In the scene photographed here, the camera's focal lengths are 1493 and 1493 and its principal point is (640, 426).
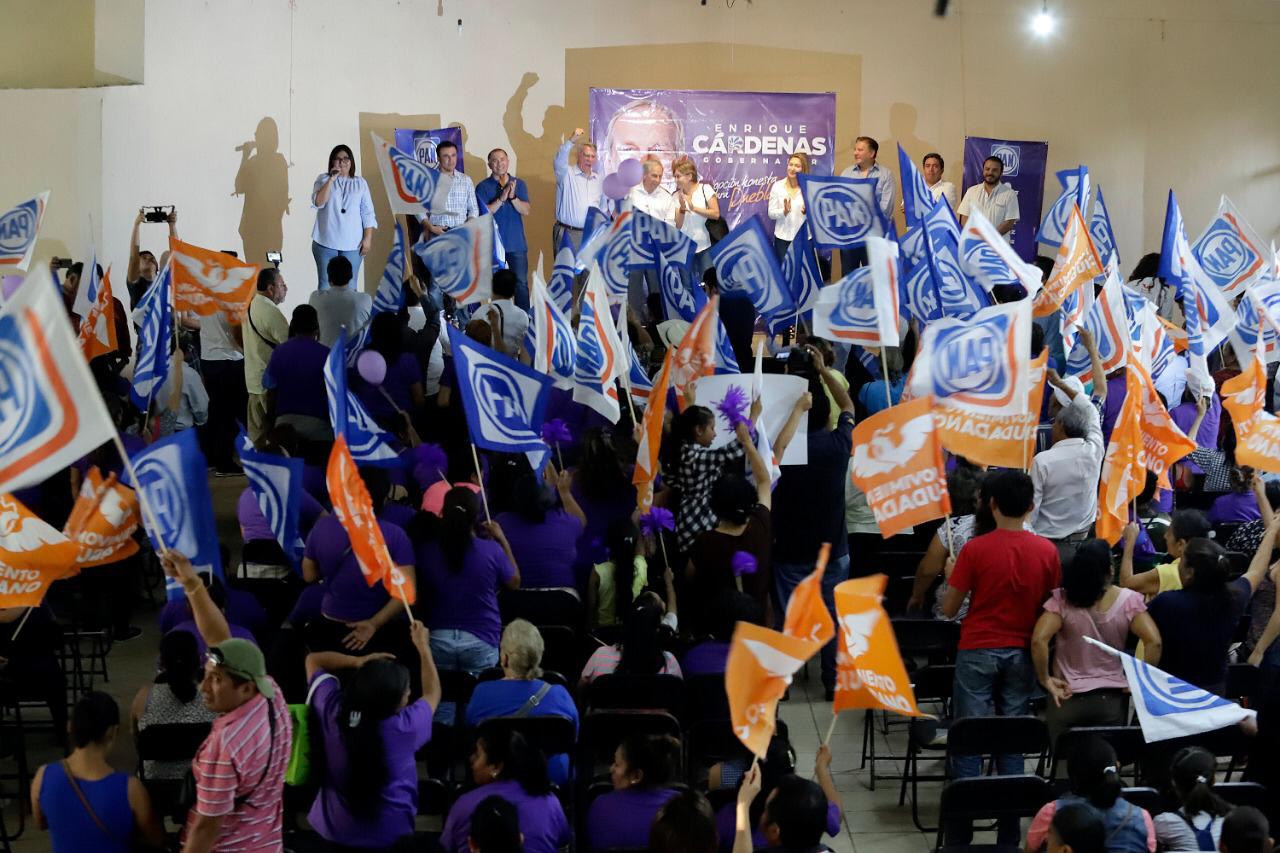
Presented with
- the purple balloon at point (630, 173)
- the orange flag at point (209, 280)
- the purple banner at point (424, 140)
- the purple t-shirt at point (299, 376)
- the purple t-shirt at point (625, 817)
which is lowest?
the purple t-shirt at point (625, 817)

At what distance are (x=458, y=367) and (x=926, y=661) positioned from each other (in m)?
3.80

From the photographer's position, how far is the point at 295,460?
7.55 meters

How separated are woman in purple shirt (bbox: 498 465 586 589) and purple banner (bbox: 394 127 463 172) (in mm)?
10134

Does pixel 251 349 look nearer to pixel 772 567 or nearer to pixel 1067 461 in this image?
pixel 772 567

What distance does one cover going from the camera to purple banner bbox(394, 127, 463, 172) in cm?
1752

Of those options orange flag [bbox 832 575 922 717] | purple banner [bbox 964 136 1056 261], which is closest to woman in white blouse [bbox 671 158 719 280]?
purple banner [bbox 964 136 1056 261]

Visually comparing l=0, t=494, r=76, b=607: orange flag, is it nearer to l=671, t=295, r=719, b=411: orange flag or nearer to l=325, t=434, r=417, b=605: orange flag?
l=325, t=434, r=417, b=605: orange flag

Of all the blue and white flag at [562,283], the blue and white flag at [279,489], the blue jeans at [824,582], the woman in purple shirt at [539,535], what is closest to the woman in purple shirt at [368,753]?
the blue and white flag at [279,489]

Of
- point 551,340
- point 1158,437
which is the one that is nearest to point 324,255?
point 551,340

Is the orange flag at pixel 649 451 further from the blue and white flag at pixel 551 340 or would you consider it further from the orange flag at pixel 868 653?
the orange flag at pixel 868 653

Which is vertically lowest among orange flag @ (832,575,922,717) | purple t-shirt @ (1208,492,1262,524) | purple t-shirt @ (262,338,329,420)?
orange flag @ (832,575,922,717)

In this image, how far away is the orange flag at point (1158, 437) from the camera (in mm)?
8969

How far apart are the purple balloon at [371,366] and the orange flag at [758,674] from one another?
5.80 meters

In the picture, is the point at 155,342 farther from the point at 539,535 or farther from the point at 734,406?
the point at 734,406
